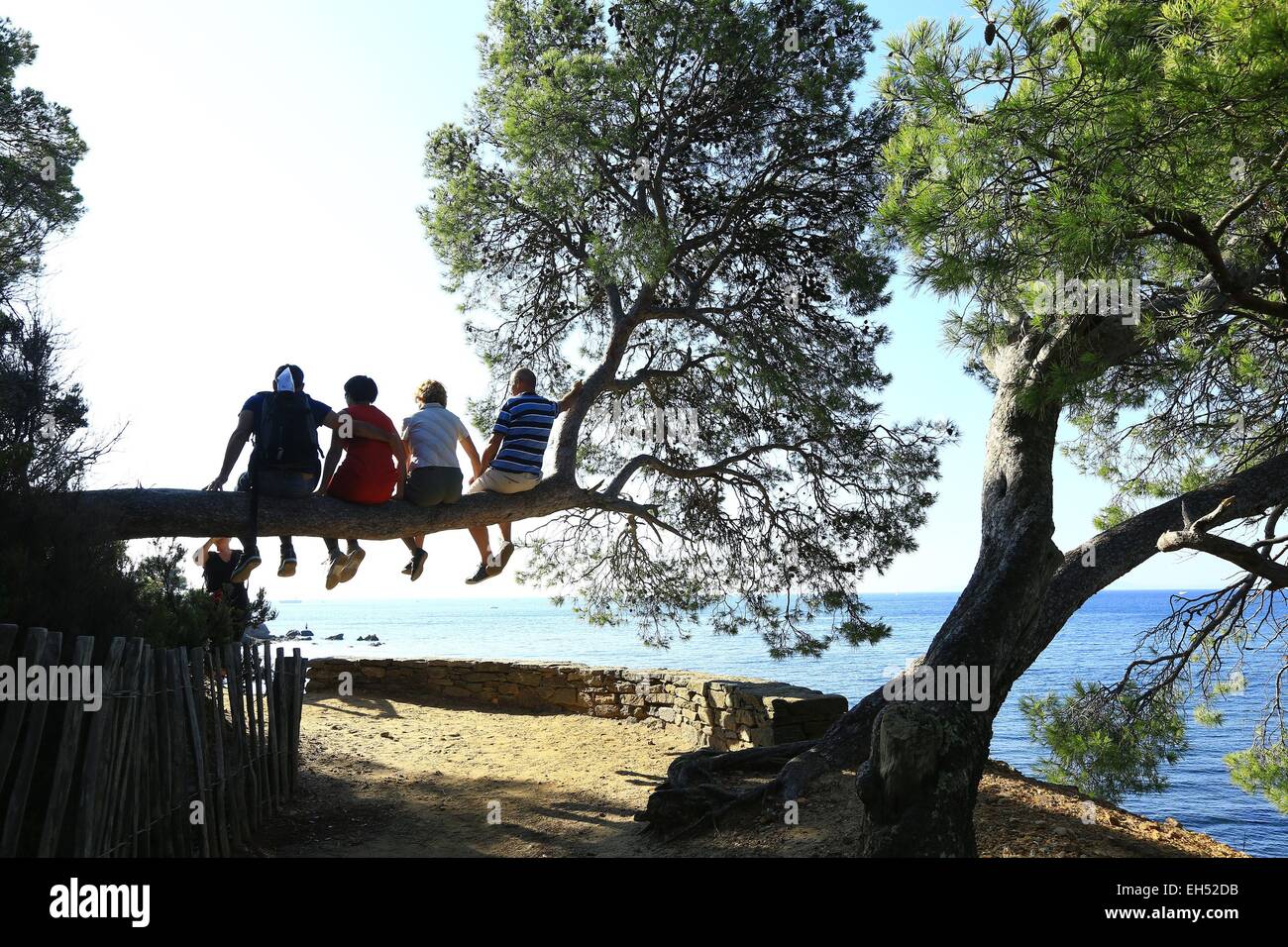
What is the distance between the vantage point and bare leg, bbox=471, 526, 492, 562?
22.7 ft

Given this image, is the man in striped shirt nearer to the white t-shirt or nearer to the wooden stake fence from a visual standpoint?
the white t-shirt

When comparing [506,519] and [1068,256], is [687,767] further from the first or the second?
[1068,256]

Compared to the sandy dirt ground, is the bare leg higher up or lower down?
higher up

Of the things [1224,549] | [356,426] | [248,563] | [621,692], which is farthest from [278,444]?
[621,692]

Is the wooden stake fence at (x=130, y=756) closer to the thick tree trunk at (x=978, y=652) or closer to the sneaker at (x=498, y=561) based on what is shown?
the sneaker at (x=498, y=561)

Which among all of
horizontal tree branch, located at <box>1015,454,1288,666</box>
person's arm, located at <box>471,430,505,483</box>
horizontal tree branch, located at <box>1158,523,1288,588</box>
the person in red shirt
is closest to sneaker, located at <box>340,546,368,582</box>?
A: the person in red shirt

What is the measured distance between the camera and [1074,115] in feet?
13.5

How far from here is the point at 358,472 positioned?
242 inches

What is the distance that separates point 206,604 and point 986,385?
7.33 metres

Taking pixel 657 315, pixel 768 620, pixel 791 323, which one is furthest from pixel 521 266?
pixel 768 620

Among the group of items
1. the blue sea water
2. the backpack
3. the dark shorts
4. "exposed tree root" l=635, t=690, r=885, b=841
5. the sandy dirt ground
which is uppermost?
the backpack

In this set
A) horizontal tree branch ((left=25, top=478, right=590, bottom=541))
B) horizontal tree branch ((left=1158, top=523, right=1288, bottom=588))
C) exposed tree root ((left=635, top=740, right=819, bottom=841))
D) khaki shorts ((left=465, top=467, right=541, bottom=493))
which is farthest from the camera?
khaki shorts ((left=465, top=467, right=541, bottom=493))

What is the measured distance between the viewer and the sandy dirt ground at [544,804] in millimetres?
5512

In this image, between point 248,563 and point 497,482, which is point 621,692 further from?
point 248,563
